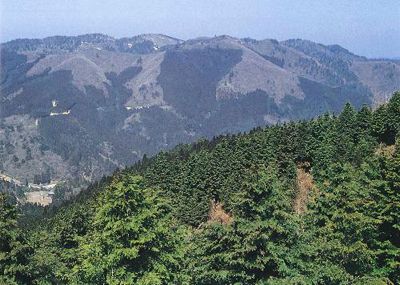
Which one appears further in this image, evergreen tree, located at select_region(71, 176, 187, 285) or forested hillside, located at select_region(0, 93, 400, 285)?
forested hillside, located at select_region(0, 93, 400, 285)

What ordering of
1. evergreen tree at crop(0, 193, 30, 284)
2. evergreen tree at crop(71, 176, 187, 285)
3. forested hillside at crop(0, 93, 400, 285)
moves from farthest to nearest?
evergreen tree at crop(0, 193, 30, 284) < forested hillside at crop(0, 93, 400, 285) < evergreen tree at crop(71, 176, 187, 285)

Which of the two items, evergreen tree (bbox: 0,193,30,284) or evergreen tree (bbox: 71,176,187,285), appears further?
evergreen tree (bbox: 0,193,30,284)

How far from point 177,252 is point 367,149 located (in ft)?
159

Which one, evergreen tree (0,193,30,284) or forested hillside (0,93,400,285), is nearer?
forested hillside (0,93,400,285)

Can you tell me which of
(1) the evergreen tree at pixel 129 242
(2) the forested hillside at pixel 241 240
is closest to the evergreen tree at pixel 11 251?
(2) the forested hillside at pixel 241 240

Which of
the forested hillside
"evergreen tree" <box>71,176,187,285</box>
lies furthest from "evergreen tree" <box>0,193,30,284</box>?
"evergreen tree" <box>71,176,187,285</box>

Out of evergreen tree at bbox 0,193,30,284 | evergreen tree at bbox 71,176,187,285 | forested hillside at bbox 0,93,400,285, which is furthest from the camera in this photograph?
evergreen tree at bbox 0,193,30,284

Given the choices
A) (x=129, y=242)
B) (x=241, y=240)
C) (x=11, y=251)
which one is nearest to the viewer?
(x=129, y=242)

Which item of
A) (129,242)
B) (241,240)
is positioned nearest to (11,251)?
(129,242)

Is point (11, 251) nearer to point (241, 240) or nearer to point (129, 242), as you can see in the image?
point (129, 242)

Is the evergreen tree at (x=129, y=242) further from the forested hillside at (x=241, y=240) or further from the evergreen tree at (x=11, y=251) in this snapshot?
the evergreen tree at (x=11, y=251)

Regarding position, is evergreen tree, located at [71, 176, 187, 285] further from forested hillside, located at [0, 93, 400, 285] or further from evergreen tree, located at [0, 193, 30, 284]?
evergreen tree, located at [0, 193, 30, 284]

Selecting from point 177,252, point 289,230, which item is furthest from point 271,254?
point 177,252

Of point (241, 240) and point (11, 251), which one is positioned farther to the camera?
point (11, 251)
